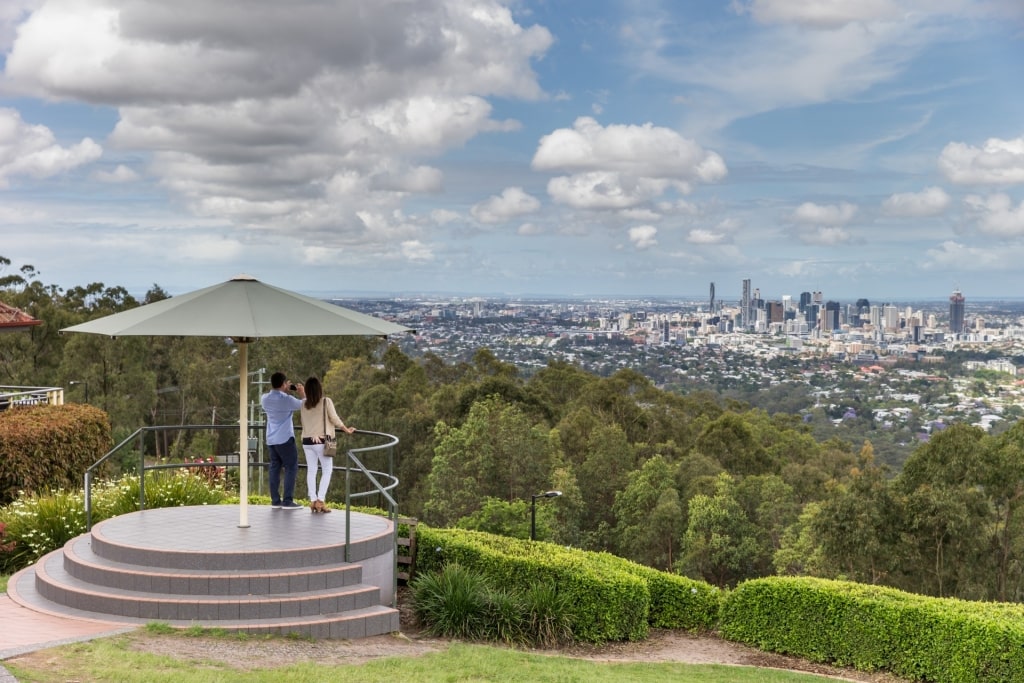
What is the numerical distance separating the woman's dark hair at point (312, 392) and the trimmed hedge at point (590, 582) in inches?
88.5

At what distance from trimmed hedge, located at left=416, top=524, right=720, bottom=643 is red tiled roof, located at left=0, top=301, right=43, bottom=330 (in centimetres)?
1703

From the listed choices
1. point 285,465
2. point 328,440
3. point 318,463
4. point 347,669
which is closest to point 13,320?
point 285,465

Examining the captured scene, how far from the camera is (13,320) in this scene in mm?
25141

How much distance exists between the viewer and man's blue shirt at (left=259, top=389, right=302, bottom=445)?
12117 mm

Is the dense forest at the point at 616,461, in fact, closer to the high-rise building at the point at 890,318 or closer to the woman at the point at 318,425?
the woman at the point at 318,425

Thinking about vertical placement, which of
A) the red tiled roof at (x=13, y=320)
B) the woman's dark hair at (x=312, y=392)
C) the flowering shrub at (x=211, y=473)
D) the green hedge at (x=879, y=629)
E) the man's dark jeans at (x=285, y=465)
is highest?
the red tiled roof at (x=13, y=320)

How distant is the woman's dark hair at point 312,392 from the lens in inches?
460

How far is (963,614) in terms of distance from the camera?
36.9 feet

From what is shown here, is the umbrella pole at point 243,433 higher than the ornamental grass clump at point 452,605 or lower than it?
higher

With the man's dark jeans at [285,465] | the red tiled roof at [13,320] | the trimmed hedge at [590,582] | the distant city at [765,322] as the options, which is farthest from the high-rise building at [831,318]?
the man's dark jeans at [285,465]

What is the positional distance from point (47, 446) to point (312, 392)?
7477 millimetres

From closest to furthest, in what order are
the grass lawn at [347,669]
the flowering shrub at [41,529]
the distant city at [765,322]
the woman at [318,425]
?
1. the grass lawn at [347,669]
2. the woman at [318,425]
3. the flowering shrub at [41,529]
4. the distant city at [765,322]

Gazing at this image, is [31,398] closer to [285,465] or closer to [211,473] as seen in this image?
[211,473]

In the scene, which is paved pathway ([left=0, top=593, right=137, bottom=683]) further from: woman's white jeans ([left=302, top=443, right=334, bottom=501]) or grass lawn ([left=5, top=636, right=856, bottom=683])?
woman's white jeans ([left=302, top=443, right=334, bottom=501])
